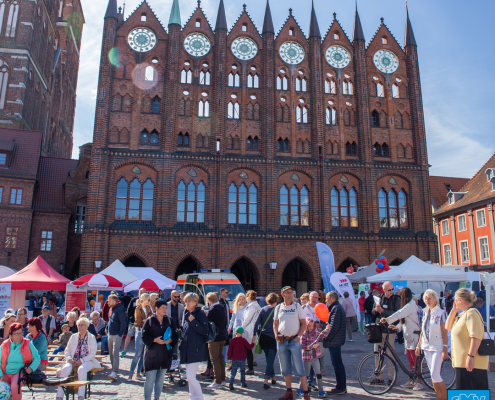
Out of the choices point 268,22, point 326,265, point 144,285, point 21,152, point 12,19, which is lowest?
point 144,285

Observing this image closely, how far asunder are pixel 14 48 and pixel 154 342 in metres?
35.9

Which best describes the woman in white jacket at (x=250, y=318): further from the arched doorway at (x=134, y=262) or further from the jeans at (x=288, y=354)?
the arched doorway at (x=134, y=262)

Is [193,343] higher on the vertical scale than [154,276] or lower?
lower

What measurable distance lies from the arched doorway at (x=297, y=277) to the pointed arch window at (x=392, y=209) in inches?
238

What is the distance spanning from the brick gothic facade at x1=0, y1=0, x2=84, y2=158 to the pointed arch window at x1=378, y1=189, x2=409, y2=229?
27.4m

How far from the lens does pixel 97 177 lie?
82.7 feet

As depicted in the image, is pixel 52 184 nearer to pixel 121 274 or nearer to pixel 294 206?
pixel 121 274

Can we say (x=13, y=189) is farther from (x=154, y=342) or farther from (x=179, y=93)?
(x=154, y=342)

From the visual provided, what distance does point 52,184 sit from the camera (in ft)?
100.0

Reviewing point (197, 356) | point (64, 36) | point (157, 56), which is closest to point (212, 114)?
point (157, 56)

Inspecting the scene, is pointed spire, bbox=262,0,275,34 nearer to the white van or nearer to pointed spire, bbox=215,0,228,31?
pointed spire, bbox=215,0,228,31

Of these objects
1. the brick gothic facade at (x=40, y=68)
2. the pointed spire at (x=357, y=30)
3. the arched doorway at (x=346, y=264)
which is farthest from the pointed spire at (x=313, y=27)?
the brick gothic facade at (x=40, y=68)

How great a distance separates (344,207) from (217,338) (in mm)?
20400

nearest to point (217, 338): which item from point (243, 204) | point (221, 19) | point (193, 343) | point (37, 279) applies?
Answer: point (193, 343)
